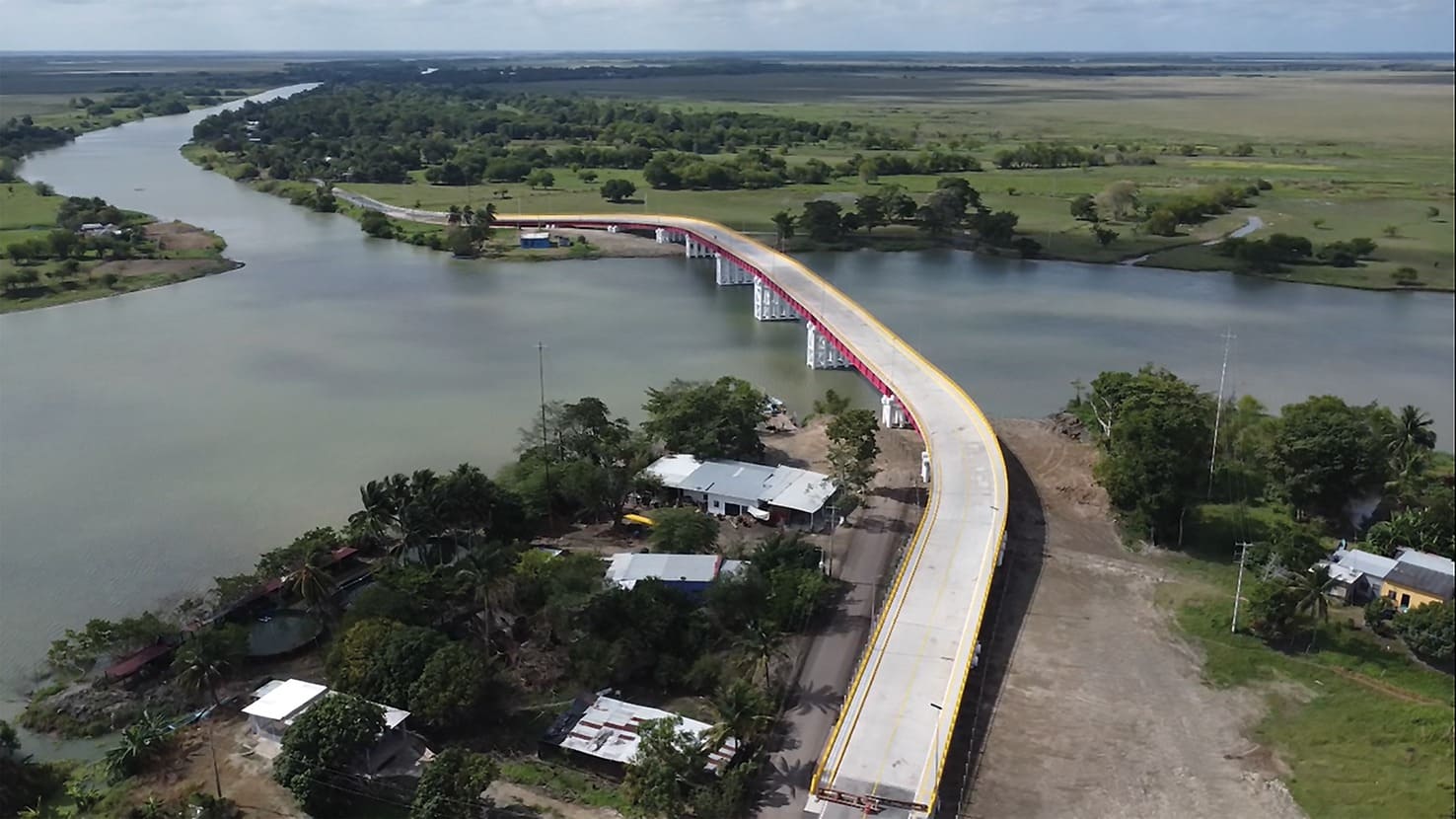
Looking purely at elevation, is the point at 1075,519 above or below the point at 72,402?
below

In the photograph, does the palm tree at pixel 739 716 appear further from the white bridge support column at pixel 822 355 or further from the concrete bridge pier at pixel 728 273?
the concrete bridge pier at pixel 728 273

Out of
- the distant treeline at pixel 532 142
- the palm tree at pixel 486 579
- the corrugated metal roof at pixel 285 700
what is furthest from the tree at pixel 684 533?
the distant treeline at pixel 532 142

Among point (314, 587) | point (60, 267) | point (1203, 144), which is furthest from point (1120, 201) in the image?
point (314, 587)

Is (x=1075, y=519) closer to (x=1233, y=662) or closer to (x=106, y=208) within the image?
(x=1233, y=662)

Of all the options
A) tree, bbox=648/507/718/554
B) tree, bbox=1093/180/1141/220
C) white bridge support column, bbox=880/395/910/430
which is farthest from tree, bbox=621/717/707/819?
tree, bbox=1093/180/1141/220

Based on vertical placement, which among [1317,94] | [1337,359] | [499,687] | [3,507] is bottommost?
[499,687]

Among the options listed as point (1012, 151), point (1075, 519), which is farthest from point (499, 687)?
point (1012, 151)

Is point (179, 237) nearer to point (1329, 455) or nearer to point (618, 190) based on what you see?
point (618, 190)

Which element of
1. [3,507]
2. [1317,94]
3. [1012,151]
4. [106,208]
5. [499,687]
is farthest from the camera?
[1012,151]
